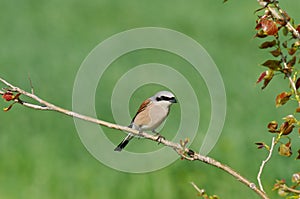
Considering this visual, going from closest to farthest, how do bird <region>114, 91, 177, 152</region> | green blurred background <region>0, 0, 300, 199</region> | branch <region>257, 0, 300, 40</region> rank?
branch <region>257, 0, 300, 40</region> < bird <region>114, 91, 177, 152</region> < green blurred background <region>0, 0, 300, 199</region>

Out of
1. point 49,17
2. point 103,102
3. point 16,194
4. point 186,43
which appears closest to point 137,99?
point 103,102

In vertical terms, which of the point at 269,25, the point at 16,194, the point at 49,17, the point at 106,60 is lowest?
the point at 269,25

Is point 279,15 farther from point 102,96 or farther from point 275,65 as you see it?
point 102,96

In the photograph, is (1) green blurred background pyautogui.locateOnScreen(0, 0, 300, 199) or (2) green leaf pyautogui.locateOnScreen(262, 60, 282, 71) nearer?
(2) green leaf pyautogui.locateOnScreen(262, 60, 282, 71)

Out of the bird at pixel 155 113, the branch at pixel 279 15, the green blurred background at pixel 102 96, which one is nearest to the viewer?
the branch at pixel 279 15

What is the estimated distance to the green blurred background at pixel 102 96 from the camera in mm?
6504

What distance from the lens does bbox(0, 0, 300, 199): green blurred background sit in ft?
21.3

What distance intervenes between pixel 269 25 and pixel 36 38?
31.2ft

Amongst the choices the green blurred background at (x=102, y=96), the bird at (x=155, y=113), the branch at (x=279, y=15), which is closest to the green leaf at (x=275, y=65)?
the branch at (x=279, y=15)

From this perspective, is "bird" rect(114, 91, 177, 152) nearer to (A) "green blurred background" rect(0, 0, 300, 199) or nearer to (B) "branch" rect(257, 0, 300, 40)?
(A) "green blurred background" rect(0, 0, 300, 199)

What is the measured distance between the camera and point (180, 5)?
1456 centimetres

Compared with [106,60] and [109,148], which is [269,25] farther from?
[106,60]

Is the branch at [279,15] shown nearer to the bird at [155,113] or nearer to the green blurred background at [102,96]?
the bird at [155,113]

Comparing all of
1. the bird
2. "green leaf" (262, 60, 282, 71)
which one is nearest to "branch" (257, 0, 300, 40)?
"green leaf" (262, 60, 282, 71)
